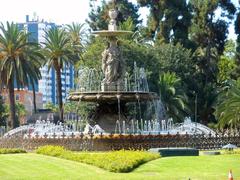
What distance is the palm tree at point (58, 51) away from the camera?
73188 millimetres

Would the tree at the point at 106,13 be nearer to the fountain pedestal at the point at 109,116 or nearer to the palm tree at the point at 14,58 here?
the palm tree at the point at 14,58

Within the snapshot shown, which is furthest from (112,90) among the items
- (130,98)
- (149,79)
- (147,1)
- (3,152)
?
(147,1)

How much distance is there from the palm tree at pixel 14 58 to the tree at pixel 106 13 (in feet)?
61.9

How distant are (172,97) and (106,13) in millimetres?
17331

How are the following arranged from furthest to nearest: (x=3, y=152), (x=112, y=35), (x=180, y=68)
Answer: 1. (x=180, y=68)
2. (x=112, y=35)
3. (x=3, y=152)

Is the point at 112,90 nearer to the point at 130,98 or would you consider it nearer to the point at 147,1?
the point at 130,98

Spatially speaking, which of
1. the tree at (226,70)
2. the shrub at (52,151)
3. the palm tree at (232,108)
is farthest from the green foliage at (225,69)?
the shrub at (52,151)

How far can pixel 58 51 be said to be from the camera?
241ft

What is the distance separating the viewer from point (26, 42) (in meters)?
65.2

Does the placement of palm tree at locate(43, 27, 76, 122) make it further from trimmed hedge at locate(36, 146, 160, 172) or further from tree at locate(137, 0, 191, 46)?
trimmed hedge at locate(36, 146, 160, 172)

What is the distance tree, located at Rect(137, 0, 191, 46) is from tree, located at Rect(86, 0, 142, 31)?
5461 mm

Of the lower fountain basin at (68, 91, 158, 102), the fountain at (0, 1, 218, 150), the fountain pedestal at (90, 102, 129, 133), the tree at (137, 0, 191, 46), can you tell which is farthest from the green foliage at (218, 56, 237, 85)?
the lower fountain basin at (68, 91, 158, 102)

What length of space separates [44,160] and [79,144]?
26.4 ft

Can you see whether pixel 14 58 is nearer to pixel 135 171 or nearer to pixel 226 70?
pixel 226 70
